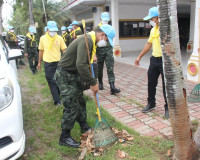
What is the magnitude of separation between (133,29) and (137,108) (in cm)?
1128

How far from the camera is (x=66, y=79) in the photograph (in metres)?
2.90

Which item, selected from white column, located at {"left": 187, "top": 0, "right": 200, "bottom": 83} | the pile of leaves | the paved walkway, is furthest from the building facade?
the pile of leaves

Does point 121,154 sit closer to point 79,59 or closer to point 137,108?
point 79,59

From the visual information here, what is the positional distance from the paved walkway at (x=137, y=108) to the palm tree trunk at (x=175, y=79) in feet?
2.69

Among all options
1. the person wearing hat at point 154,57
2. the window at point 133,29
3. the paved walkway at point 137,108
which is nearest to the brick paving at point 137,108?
the paved walkway at point 137,108

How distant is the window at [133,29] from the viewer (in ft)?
46.5

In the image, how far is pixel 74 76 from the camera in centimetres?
295

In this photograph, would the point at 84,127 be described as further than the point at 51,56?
No

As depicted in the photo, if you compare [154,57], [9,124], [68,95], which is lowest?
[9,124]

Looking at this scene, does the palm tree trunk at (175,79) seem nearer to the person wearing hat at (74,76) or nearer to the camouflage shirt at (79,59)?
the person wearing hat at (74,76)

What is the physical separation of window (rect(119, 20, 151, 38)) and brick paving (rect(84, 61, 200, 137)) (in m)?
8.37

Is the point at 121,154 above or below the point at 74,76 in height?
below

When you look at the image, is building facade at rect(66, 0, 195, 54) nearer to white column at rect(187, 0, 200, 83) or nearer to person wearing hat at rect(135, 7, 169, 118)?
white column at rect(187, 0, 200, 83)

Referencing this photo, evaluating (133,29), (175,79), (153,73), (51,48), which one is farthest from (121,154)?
(133,29)
